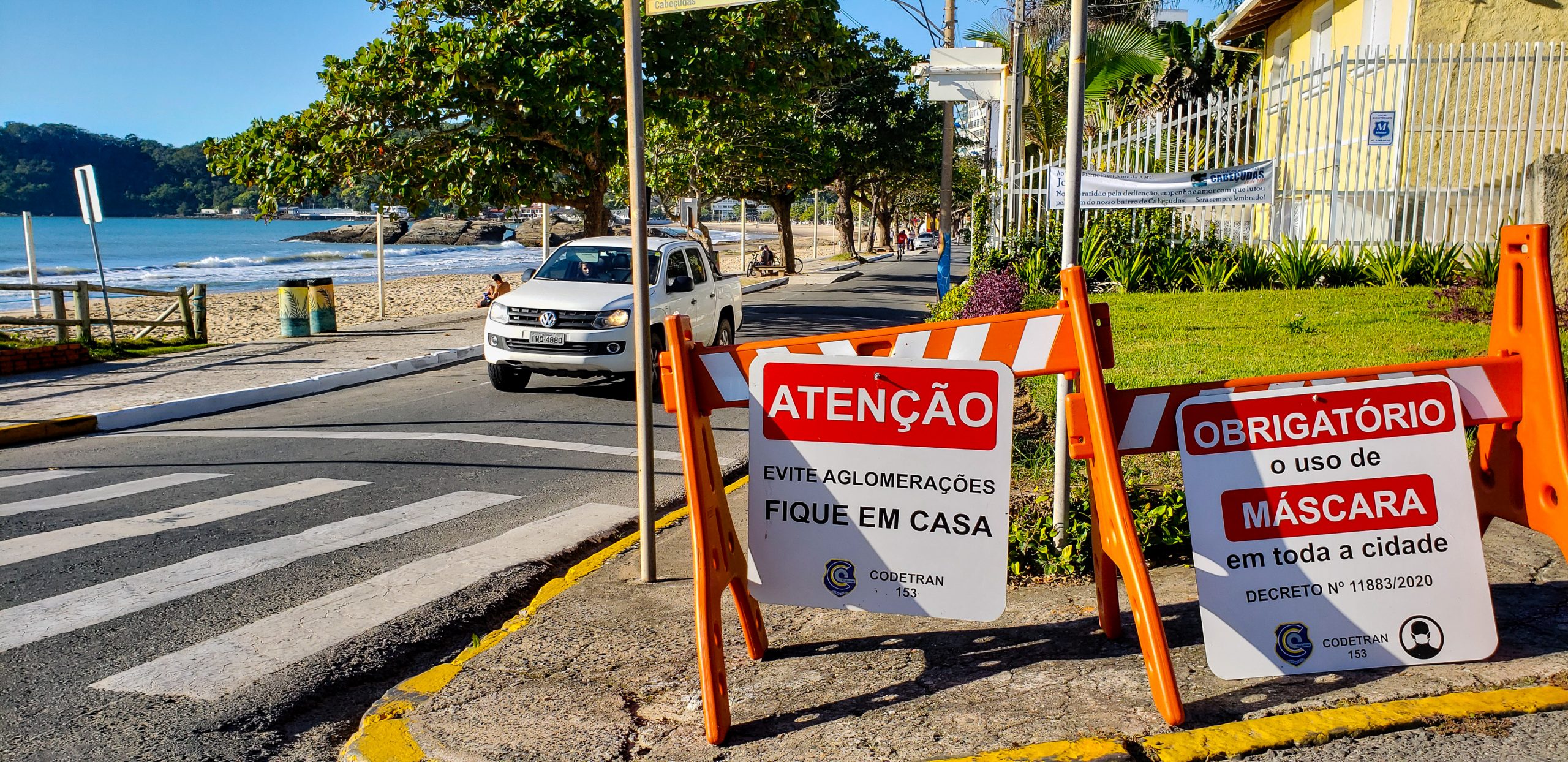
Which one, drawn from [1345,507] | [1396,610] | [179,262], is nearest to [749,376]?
[1345,507]

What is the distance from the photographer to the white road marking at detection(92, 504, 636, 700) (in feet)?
13.1

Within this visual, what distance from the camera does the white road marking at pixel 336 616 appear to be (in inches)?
157

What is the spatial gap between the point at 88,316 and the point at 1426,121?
59.7 ft

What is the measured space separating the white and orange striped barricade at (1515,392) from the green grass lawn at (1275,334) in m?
3.99

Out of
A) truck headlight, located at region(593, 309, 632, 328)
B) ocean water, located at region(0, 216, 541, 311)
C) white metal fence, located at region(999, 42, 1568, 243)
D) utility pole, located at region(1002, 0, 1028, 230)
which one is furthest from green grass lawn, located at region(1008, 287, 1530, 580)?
ocean water, located at region(0, 216, 541, 311)

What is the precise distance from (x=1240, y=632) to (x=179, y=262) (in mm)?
77379

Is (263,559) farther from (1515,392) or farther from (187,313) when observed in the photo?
(187,313)

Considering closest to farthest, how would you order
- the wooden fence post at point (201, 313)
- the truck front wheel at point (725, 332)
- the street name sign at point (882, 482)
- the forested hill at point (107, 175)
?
1. the street name sign at point (882, 482)
2. the truck front wheel at point (725, 332)
3. the wooden fence post at point (201, 313)
4. the forested hill at point (107, 175)

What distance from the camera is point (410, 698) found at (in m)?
3.76

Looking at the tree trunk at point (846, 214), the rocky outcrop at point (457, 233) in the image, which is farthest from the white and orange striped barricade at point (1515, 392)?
the rocky outcrop at point (457, 233)

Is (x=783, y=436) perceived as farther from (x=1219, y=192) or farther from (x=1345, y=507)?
(x=1219, y=192)

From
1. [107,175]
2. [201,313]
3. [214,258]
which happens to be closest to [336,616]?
[201,313]

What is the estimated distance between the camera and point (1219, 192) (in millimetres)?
13688

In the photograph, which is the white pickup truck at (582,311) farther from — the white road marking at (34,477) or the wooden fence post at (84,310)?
the wooden fence post at (84,310)
